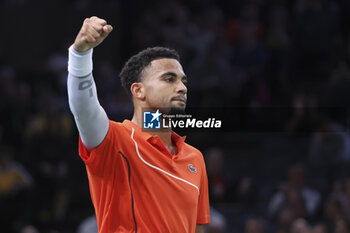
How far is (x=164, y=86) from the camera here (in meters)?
2.80

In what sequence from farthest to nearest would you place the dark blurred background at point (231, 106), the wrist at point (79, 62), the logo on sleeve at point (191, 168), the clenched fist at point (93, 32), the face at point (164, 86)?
the dark blurred background at point (231, 106)
the logo on sleeve at point (191, 168)
the face at point (164, 86)
the wrist at point (79, 62)
the clenched fist at point (93, 32)

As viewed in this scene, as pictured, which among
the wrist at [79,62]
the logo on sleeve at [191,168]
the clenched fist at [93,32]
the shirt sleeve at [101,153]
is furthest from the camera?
the logo on sleeve at [191,168]

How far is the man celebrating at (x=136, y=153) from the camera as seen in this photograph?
2385 mm

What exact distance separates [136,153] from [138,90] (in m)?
0.38

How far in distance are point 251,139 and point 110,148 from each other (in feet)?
17.9

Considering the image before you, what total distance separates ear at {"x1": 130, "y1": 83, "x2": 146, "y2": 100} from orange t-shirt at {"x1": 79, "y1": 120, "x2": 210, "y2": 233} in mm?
185

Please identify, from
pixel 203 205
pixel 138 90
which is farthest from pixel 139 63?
pixel 203 205

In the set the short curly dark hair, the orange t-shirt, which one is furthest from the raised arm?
the short curly dark hair

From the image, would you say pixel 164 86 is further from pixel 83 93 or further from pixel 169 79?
pixel 83 93

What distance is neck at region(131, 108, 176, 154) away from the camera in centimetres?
283

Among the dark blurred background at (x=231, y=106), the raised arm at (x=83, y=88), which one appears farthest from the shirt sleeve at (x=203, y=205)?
the dark blurred background at (x=231, y=106)

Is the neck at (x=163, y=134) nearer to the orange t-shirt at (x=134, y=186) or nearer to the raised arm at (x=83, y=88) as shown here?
the orange t-shirt at (x=134, y=186)

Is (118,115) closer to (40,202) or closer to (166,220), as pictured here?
(40,202)

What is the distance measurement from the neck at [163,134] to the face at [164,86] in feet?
0.22
